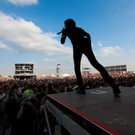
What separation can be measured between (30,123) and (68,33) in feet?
9.11

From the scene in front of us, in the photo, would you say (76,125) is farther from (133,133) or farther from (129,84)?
(129,84)

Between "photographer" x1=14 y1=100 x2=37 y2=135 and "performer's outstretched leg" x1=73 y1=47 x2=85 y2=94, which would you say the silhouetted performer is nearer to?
"performer's outstretched leg" x1=73 y1=47 x2=85 y2=94

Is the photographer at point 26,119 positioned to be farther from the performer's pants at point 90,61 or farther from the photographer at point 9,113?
the performer's pants at point 90,61

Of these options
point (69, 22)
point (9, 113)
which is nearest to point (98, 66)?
point (69, 22)

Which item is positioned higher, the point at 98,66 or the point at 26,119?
the point at 98,66

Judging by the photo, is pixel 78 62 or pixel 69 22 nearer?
pixel 69 22

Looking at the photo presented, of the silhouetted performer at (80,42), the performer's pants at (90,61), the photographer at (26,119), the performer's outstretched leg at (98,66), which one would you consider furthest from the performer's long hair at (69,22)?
the photographer at (26,119)

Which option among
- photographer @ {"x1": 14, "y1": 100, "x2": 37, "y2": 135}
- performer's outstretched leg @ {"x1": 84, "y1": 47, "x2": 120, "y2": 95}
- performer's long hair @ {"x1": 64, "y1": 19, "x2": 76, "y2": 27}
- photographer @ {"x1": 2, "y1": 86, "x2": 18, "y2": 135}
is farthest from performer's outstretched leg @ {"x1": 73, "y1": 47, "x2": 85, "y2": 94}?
photographer @ {"x1": 2, "y1": 86, "x2": 18, "y2": 135}

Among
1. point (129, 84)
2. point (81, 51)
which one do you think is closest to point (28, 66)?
point (129, 84)

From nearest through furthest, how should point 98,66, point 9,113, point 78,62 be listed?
point 98,66, point 78,62, point 9,113

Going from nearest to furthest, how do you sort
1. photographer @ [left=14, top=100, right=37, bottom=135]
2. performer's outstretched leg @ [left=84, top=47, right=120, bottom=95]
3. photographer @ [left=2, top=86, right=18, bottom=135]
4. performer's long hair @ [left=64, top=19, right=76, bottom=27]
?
1. performer's outstretched leg @ [left=84, top=47, right=120, bottom=95]
2. performer's long hair @ [left=64, top=19, right=76, bottom=27]
3. photographer @ [left=14, top=100, right=37, bottom=135]
4. photographer @ [left=2, top=86, right=18, bottom=135]

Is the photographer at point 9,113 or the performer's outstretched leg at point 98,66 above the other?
the performer's outstretched leg at point 98,66

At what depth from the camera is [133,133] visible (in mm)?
600

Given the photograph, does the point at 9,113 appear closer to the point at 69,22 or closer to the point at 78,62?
the point at 78,62
